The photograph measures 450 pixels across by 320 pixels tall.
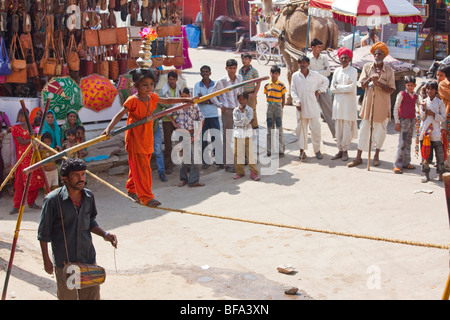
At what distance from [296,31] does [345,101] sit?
424 cm

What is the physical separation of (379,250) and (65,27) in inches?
236

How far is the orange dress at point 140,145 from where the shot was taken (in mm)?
6000

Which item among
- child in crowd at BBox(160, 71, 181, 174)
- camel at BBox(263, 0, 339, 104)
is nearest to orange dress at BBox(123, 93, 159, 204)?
child in crowd at BBox(160, 71, 181, 174)

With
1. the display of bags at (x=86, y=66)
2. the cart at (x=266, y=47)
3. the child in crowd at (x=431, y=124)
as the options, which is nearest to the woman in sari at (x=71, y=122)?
the display of bags at (x=86, y=66)

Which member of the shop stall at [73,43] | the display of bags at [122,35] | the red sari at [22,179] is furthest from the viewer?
the display of bags at [122,35]

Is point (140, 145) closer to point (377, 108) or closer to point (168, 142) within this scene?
point (168, 142)

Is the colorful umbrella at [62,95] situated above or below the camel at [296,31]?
below

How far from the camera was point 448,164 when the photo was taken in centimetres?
920

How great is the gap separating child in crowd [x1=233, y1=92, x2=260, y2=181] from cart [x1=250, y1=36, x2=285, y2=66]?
1123 centimetres

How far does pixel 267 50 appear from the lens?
2130 cm

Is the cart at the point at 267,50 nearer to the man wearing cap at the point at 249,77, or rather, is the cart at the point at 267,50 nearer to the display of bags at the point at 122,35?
the display of bags at the point at 122,35

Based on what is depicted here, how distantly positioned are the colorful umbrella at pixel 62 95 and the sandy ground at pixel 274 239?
123 centimetres

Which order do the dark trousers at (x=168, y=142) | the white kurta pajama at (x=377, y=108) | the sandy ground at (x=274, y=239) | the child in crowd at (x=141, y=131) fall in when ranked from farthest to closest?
the dark trousers at (x=168, y=142)
the white kurta pajama at (x=377, y=108)
the sandy ground at (x=274, y=239)
the child in crowd at (x=141, y=131)
